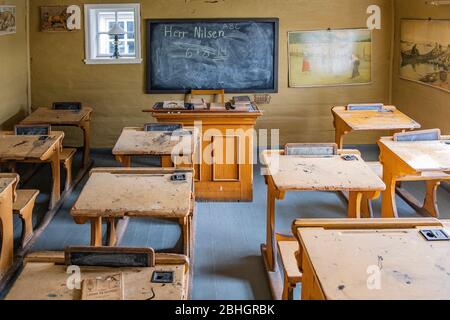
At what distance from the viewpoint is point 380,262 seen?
7.45ft

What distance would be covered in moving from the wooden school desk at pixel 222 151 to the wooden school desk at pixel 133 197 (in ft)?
5.14

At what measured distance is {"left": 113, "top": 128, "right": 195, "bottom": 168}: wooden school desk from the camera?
4.45 metres

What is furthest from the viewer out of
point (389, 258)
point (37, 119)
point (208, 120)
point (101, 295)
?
point (37, 119)

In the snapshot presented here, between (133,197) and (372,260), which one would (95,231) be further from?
(372,260)

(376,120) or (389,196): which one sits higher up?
(376,120)

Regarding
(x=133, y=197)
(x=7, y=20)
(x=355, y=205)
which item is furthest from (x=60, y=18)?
(x=355, y=205)

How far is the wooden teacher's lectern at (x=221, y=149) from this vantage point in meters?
5.37

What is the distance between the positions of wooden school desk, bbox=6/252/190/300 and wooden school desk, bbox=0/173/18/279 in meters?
1.41

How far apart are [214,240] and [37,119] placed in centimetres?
267

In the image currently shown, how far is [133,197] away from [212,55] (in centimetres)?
405

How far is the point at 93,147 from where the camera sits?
736cm
